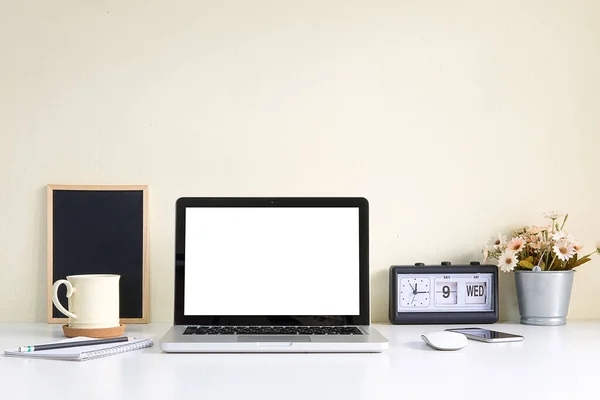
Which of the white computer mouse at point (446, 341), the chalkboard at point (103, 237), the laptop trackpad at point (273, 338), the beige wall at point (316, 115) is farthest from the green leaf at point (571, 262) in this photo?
the chalkboard at point (103, 237)

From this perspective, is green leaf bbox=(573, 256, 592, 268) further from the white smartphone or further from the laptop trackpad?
the laptop trackpad

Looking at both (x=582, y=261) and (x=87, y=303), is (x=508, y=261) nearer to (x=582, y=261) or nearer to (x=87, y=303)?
(x=582, y=261)

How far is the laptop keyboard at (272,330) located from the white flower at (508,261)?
16.8 inches

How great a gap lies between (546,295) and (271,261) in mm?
650

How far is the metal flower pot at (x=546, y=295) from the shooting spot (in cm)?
165

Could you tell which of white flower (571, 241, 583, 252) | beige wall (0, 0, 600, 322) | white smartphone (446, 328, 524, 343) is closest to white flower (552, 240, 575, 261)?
white flower (571, 241, 583, 252)

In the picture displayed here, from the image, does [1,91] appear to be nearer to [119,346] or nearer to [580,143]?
[119,346]

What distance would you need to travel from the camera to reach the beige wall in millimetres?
1734

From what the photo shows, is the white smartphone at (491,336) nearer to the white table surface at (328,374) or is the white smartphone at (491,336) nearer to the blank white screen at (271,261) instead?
the white table surface at (328,374)

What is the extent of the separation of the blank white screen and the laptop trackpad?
141 mm

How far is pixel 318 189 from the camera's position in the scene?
5.73ft

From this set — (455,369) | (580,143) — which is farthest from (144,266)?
(580,143)

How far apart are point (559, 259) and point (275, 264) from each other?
68 cm

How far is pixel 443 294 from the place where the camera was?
169cm
